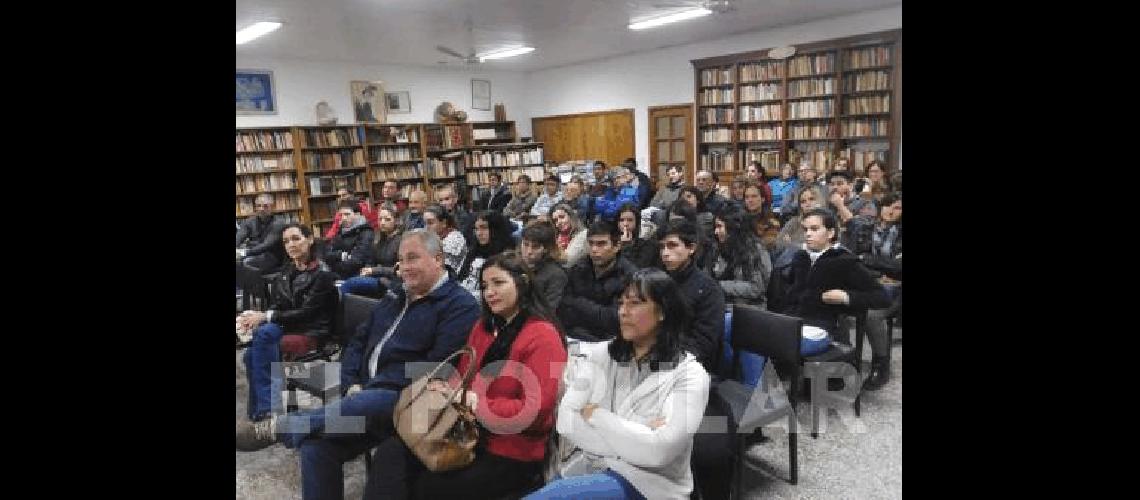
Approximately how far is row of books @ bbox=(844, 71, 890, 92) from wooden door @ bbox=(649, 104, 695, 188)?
99.5 inches

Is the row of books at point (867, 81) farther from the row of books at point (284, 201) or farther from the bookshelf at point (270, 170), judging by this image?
the row of books at point (284, 201)

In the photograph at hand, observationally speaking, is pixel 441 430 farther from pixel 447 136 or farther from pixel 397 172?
pixel 447 136

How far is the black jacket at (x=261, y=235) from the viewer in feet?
20.7

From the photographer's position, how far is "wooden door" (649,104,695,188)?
34.6ft

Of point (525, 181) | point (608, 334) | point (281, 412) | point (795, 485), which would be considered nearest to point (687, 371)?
point (795, 485)

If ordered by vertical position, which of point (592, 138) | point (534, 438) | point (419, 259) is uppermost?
point (592, 138)

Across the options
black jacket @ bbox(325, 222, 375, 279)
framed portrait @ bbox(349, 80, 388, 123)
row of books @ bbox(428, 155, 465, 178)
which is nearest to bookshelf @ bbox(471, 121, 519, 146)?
row of books @ bbox(428, 155, 465, 178)

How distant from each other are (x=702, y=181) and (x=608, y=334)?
4.17m

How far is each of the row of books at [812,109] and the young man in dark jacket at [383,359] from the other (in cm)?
732

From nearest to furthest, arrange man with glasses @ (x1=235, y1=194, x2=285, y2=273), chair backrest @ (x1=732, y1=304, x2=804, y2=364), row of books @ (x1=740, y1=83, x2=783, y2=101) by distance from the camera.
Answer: chair backrest @ (x1=732, y1=304, x2=804, y2=364), man with glasses @ (x1=235, y1=194, x2=285, y2=273), row of books @ (x1=740, y1=83, x2=783, y2=101)

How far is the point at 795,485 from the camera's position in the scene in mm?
2748

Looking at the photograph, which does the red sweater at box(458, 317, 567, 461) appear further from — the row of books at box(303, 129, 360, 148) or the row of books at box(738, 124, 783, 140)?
the row of books at box(303, 129, 360, 148)
